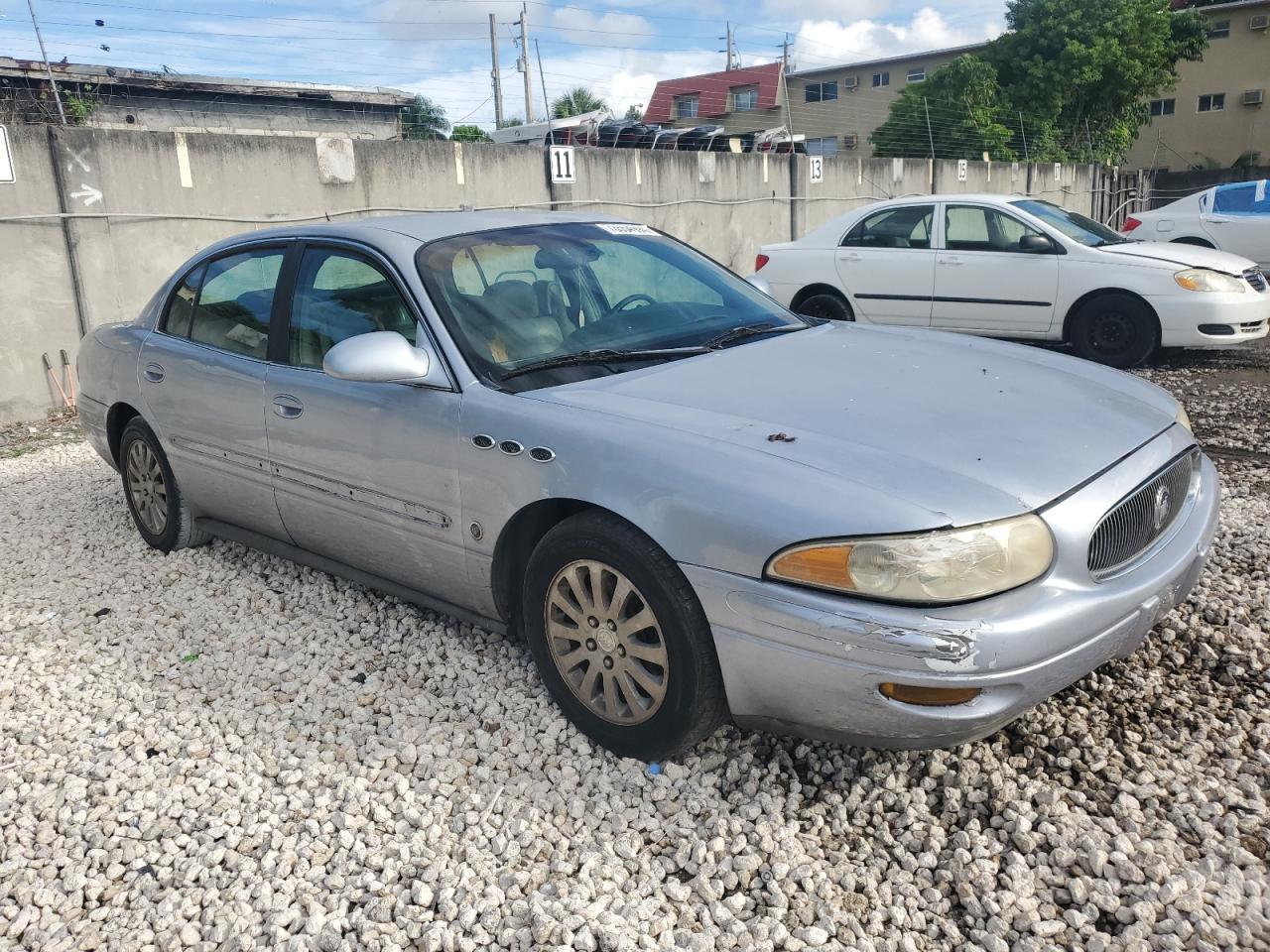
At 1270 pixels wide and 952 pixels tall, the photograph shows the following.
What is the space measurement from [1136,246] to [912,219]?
6.20ft

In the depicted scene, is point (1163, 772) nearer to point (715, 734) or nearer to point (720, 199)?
point (715, 734)

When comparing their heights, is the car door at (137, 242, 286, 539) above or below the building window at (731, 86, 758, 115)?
below

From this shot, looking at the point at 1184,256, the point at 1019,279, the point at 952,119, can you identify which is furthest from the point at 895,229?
the point at 952,119

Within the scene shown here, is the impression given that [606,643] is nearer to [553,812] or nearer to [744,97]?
[553,812]

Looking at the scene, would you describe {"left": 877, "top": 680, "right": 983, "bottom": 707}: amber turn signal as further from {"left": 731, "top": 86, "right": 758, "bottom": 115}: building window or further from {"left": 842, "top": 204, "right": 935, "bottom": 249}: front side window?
{"left": 731, "top": 86, "right": 758, "bottom": 115}: building window

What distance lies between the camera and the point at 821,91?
49906 mm

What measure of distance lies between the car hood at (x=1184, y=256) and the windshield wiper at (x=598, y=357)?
6496 mm

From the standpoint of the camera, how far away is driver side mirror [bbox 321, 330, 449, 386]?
3.08 meters

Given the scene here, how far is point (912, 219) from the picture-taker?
9234 millimetres

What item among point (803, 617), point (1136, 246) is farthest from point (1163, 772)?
point (1136, 246)

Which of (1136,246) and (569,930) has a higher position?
(1136,246)

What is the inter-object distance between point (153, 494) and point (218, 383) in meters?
1.02

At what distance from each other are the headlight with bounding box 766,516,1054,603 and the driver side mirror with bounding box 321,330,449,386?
1.42 meters

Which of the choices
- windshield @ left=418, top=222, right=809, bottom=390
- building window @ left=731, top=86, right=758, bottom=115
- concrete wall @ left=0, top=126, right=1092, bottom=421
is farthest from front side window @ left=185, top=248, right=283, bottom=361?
building window @ left=731, top=86, right=758, bottom=115
